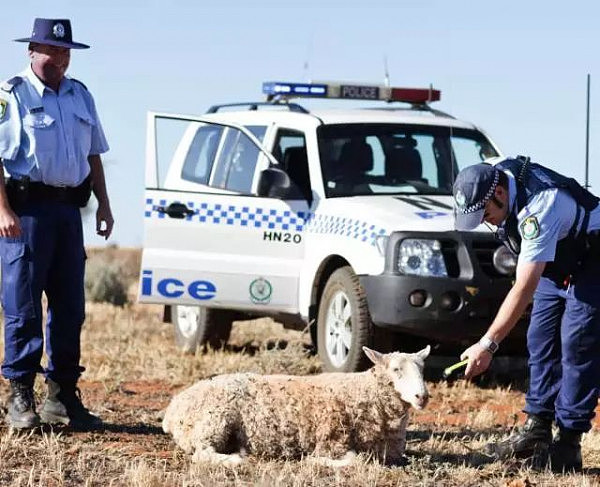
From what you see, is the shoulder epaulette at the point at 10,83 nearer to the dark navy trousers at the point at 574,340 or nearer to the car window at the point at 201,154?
the dark navy trousers at the point at 574,340

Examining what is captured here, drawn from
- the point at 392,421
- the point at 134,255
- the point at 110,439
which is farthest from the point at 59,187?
the point at 134,255

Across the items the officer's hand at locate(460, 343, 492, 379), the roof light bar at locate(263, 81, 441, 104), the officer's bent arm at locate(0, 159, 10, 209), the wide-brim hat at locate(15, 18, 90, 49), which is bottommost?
the officer's hand at locate(460, 343, 492, 379)

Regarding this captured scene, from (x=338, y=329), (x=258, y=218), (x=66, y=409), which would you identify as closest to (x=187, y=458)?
(x=66, y=409)

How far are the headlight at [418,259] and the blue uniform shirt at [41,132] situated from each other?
2.64 m

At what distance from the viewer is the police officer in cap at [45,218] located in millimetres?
7465

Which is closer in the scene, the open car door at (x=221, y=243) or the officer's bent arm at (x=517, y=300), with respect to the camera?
the officer's bent arm at (x=517, y=300)

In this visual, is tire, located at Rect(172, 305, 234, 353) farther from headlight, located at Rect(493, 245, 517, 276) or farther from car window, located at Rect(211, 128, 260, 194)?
headlight, located at Rect(493, 245, 517, 276)

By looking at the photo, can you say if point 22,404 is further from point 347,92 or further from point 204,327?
point 347,92

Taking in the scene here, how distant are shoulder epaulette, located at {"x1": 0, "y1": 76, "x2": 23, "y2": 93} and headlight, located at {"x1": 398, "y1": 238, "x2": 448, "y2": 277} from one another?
3.09 m

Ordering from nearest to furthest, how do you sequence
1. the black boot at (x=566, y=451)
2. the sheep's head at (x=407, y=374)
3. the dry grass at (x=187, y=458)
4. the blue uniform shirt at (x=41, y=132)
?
1. the dry grass at (x=187, y=458)
2. the sheep's head at (x=407, y=374)
3. the black boot at (x=566, y=451)
4. the blue uniform shirt at (x=41, y=132)

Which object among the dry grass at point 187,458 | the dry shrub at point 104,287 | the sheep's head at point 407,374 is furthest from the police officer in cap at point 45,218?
the dry shrub at point 104,287

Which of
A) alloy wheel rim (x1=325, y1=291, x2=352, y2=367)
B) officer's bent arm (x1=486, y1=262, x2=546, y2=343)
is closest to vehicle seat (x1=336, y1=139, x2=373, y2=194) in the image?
alloy wheel rim (x1=325, y1=291, x2=352, y2=367)

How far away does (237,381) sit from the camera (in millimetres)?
Result: 6879

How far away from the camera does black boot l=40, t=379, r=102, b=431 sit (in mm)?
7824
